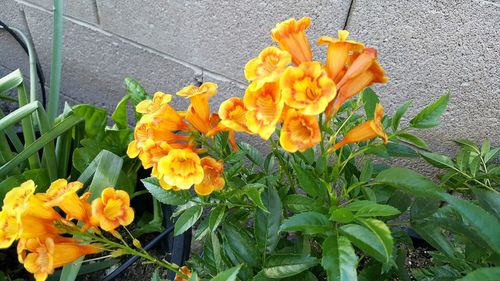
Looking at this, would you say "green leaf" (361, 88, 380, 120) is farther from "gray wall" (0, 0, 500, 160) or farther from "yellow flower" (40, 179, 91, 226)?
"yellow flower" (40, 179, 91, 226)

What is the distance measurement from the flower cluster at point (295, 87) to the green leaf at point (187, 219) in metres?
0.22

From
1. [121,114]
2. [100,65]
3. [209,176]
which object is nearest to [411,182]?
[209,176]

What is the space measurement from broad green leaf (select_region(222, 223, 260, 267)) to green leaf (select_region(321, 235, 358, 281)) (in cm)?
20

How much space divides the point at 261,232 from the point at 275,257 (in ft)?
0.17

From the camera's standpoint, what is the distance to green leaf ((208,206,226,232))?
0.78 m

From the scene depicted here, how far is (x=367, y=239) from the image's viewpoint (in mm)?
608

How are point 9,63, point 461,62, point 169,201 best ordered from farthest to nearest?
point 9,63, point 461,62, point 169,201

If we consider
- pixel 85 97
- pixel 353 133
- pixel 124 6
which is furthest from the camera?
pixel 85 97

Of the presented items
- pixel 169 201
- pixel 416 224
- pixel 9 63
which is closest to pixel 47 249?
pixel 169 201

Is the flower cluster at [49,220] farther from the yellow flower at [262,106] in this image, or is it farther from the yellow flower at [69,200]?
the yellow flower at [262,106]

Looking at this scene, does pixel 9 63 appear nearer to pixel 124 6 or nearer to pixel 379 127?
pixel 124 6

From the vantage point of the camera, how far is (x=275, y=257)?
29.7 inches

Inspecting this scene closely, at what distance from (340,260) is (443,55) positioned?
0.72 metres

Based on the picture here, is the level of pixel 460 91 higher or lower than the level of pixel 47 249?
higher
